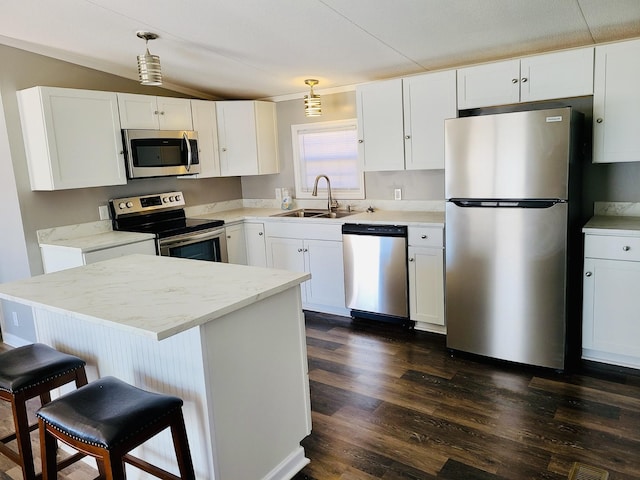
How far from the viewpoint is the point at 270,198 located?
A: 515 centimetres

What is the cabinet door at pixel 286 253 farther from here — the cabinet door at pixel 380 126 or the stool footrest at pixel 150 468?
the stool footrest at pixel 150 468

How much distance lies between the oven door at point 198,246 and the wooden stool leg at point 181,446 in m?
2.29

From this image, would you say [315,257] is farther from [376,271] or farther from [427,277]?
[427,277]

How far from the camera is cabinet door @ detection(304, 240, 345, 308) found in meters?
4.06

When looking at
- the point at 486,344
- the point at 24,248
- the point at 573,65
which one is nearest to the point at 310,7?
the point at 573,65

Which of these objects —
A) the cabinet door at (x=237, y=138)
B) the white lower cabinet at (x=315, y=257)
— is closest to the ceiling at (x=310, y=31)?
the cabinet door at (x=237, y=138)

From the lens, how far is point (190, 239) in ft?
13.0

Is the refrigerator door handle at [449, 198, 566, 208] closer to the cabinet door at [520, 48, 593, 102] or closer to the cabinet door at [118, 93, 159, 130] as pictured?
the cabinet door at [520, 48, 593, 102]

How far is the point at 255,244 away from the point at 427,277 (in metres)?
1.76

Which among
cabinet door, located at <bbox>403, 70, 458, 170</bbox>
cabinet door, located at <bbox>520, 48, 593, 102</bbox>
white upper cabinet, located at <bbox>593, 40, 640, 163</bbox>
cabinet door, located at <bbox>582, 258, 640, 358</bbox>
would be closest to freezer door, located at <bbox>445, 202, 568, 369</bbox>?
cabinet door, located at <bbox>582, 258, 640, 358</bbox>

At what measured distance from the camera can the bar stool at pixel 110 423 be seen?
1.44 m

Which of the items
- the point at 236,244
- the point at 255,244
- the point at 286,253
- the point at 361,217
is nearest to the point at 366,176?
the point at 361,217

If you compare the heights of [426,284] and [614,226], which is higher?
[614,226]

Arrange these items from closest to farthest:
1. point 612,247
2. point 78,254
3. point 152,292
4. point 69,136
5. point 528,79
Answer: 1. point 152,292
2. point 612,247
3. point 528,79
4. point 78,254
5. point 69,136
